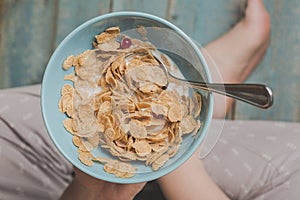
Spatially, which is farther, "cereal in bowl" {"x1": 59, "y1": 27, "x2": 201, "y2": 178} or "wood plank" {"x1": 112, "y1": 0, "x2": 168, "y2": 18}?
"wood plank" {"x1": 112, "y1": 0, "x2": 168, "y2": 18}

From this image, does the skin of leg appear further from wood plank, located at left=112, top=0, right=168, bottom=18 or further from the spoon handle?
the spoon handle

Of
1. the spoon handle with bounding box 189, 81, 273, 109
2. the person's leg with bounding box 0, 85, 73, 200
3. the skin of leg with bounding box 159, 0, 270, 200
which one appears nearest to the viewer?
the spoon handle with bounding box 189, 81, 273, 109

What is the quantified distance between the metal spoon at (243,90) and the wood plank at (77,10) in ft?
1.38

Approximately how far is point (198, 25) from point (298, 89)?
8.6 inches

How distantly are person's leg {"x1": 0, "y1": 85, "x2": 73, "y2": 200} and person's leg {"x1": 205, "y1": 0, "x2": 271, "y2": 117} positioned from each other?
1.04 ft

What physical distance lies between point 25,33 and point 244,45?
0.40m

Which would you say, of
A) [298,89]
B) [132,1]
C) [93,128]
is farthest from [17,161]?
[298,89]

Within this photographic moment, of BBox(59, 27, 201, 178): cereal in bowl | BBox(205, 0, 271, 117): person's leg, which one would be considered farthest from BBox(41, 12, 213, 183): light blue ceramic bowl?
BBox(205, 0, 271, 117): person's leg

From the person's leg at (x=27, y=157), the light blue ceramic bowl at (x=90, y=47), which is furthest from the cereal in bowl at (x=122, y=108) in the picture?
the person's leg at (x=27, y=157)

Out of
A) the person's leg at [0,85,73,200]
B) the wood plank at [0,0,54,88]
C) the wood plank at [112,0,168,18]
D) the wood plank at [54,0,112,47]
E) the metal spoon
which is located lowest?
the person's leg at [0,85,73,200]

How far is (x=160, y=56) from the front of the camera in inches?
23.0

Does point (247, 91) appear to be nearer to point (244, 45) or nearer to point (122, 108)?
point (122, 108)

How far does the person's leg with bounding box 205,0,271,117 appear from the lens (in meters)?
0.91

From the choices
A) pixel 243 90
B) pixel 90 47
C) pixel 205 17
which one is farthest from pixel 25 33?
pixel 243 90
